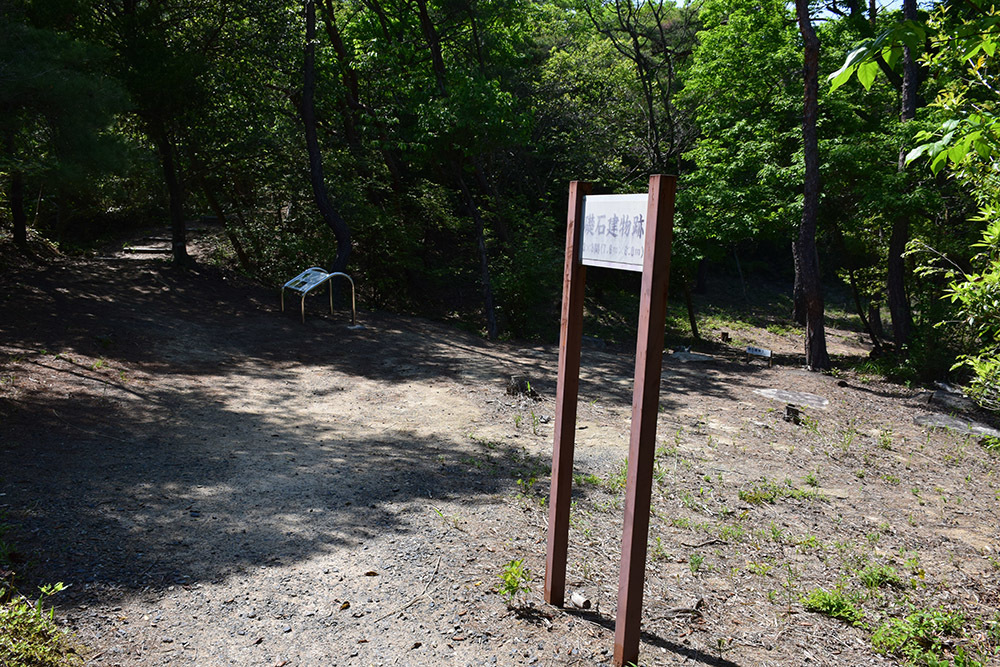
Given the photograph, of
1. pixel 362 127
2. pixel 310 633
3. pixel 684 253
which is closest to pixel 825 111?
pixel 684 253

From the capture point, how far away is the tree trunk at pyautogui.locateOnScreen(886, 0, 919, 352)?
41.8ft

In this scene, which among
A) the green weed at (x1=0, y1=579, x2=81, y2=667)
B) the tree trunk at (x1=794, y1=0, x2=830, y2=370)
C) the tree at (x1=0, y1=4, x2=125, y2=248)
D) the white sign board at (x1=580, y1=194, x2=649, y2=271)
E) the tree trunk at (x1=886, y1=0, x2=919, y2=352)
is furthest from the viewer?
the tree trunk at (x1=886, y1=0, x2=919, y2=352)

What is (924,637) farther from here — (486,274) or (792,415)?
(486,274)

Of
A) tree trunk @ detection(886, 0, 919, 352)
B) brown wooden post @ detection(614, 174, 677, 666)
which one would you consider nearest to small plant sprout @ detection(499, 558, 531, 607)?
brown wooden post @ detection(614, 174, 677, 666)

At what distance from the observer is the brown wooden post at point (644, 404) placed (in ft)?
9.20

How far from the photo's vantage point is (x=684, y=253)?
47.2 ft

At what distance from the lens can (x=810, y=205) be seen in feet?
38.0

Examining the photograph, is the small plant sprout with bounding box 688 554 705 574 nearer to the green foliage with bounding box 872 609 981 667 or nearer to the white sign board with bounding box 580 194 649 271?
the green foliage with bounding box 872 609 981 667

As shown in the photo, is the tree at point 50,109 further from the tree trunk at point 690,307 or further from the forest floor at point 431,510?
the tree trunk at point 690,307

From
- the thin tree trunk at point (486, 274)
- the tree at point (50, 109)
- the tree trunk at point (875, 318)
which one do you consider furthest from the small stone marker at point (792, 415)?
the tree trunk at point (875, 318)

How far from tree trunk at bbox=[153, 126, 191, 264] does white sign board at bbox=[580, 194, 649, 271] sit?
39.2ft

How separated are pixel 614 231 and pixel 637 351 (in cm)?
64

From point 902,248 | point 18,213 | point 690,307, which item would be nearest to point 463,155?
point 690,307

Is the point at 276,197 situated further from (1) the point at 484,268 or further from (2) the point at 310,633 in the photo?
(2) the point at 310,633
